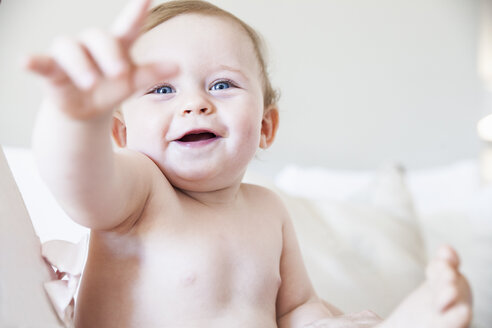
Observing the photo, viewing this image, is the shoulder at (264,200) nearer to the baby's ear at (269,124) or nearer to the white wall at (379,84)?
the baby's ear at (269,124)

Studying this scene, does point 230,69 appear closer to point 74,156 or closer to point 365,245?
point 74,156

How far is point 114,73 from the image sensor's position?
42 centimetres

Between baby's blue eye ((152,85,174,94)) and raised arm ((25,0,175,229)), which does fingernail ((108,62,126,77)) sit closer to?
raised arm ((25,0,175,229))

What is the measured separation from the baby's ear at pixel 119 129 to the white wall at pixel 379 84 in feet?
3.94

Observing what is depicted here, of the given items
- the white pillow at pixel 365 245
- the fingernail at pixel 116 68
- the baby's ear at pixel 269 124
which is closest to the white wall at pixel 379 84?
the white pillow at pixel 365 245

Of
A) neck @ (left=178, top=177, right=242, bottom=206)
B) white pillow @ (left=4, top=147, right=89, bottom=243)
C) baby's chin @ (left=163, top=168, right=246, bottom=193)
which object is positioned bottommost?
white pillow @ (left=4, top=147, right=89, bottom=243)

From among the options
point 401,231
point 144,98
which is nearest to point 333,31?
point 401,231

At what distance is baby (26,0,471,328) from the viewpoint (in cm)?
49

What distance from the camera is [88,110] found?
44cm

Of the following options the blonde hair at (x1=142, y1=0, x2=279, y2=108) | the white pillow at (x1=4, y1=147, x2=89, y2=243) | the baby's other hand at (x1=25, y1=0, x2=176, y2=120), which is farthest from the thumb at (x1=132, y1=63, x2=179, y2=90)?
the white pillow at (x1=4, y1=147, x2=89, y2=243)

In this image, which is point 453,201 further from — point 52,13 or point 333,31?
point 52,13

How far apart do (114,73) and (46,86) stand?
58 millimetres

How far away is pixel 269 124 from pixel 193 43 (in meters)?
0.27

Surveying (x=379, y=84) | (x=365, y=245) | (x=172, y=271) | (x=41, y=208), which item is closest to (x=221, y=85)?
(x=172, y=271)
